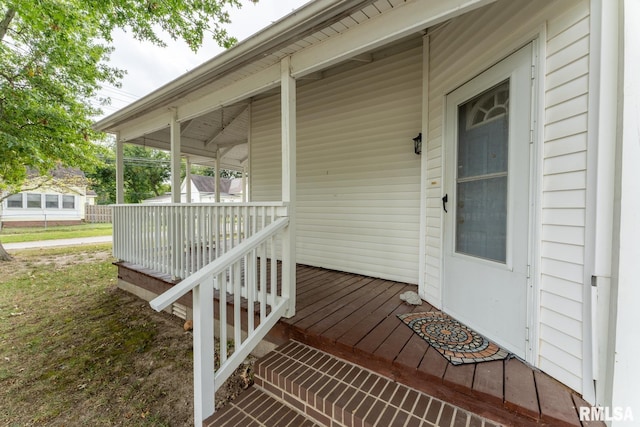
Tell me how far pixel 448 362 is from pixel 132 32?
28.5ft

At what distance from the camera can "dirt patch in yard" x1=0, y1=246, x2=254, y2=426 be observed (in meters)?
2.05

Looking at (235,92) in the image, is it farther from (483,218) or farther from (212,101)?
(483,218)

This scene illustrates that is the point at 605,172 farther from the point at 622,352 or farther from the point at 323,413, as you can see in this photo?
the point at 323,413

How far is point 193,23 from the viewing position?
19.9 ft

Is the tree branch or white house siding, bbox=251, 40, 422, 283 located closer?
white house siding, bbox=251, 40, 422, 283

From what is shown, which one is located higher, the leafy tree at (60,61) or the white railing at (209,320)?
the leafy tree at (60,61)

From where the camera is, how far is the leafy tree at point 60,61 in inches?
213

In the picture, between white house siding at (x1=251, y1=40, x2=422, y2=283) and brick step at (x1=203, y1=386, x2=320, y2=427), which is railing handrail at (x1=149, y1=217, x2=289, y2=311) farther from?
white house siding at (x1=251, y1=40, x2=422, y2=283)

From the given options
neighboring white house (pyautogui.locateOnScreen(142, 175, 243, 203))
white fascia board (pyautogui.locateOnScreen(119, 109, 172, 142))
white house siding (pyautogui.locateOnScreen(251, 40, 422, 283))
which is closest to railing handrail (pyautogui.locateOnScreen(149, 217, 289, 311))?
white house siding (pyautogui.locateOnScreen(251, 40, 422, 283))

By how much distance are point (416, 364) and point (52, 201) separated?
2443 cm

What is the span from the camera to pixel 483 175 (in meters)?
2.12

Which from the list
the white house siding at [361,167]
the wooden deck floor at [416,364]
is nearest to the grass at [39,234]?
the white house siding at [361,167]

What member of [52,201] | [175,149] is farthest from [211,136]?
[52,201]

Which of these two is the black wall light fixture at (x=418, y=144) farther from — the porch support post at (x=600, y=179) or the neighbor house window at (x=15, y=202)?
the neighbor house window at (x=15, y=202)
